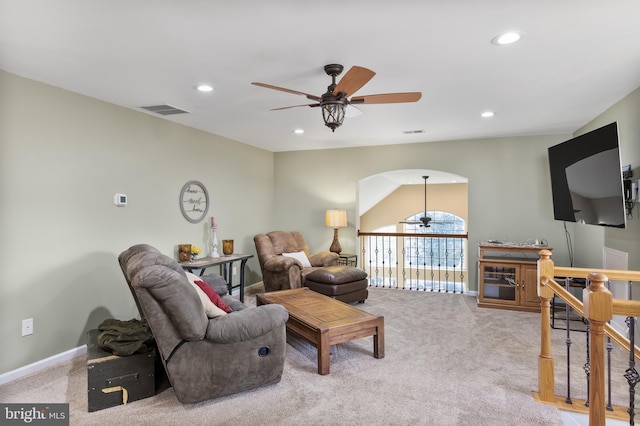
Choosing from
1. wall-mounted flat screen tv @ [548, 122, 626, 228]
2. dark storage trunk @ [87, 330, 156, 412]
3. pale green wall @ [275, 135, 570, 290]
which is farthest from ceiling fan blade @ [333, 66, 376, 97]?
pale green wall @ [275, 135, 570, 290]

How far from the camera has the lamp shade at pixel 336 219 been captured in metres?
6.11

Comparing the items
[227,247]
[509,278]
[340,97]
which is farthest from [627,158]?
[227,247]

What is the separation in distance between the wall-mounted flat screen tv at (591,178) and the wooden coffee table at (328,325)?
221cm

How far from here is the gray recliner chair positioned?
2.31 meters

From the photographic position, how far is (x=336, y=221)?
6.11 m

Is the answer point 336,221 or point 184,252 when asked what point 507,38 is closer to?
point 184,252

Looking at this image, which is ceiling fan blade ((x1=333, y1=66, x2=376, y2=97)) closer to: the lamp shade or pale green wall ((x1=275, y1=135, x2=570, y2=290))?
the lamp shade

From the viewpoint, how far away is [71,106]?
11.0 feet

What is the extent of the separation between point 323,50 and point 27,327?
10.6ft

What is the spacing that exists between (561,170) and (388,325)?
2.59m

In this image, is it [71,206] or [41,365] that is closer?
[41,365]

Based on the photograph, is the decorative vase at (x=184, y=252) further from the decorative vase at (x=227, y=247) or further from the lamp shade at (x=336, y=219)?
the lamp shade at (x=336, y=219)

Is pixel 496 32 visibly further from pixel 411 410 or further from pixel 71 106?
pixel 71 106

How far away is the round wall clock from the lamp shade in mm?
2020
